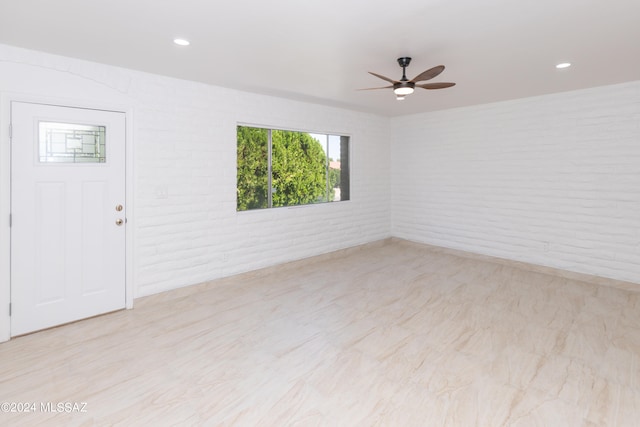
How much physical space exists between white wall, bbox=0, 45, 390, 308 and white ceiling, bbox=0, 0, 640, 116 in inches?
8.0

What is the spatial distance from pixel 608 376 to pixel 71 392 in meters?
3.65

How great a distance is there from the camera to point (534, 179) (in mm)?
4875

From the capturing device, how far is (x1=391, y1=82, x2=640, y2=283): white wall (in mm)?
4180

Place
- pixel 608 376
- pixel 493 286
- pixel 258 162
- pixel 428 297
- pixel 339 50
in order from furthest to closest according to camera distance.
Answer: pixel 258 162 → pixel 493 286 → pixel 428 297 → pixel 339 50 → pixel 608 376

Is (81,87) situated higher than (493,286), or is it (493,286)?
(81,87)

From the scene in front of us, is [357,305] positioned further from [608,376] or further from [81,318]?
[81,318]

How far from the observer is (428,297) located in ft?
12.7

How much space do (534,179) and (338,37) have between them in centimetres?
381

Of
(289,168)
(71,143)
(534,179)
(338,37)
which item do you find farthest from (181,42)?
(534,179)

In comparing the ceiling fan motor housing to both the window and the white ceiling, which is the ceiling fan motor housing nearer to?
the white ceiling

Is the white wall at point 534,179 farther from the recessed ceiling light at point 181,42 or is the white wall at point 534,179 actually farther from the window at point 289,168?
the recessed ceiling light at point 181,42

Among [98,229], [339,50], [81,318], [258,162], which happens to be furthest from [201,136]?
[81,318]

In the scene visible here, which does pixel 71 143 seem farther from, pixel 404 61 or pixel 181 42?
pixel 404 61

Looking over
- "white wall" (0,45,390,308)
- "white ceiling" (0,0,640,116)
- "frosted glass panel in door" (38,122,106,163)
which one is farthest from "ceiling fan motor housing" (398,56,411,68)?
"frosted glass panel in door" (38,122,106,163)
